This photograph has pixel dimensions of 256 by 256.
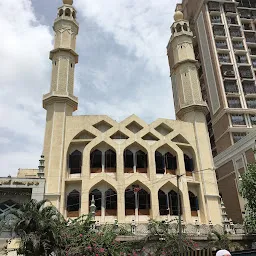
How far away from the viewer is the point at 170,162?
26250 mm

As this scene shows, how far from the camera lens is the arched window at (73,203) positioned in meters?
23.2

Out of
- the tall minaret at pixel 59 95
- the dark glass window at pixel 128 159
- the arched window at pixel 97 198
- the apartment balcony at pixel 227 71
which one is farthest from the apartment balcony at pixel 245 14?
the arched window at pixel 97 198

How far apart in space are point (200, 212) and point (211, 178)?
2978mm

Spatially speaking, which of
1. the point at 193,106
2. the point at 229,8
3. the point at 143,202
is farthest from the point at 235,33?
the point at 143,202

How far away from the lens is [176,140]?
90.3 feet

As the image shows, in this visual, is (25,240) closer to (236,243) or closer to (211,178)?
(236,243)

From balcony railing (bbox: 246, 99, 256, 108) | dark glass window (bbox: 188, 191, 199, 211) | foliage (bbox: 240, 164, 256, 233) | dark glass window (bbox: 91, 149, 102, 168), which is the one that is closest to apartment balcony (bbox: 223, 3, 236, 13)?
balcony railing (bbox: 246, 99, 256, 108)

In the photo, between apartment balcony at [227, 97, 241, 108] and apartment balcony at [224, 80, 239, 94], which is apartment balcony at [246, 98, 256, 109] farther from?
apartment balcony at [224, 80, 239, 94]

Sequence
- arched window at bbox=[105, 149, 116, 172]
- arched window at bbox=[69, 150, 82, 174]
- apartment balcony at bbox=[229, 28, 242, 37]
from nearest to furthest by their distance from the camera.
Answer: arched window at bbox=[69, 150, 82, 174] < arched window at bbox=[105, 149, 116, 172] < apartment balcony at bbox=[229, 28, 242, 37]

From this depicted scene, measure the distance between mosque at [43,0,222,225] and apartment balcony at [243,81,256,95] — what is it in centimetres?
1647

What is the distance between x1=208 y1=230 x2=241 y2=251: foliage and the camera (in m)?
19.7

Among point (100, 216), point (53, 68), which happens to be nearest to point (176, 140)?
point (100, 216)

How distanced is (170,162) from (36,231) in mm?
14531

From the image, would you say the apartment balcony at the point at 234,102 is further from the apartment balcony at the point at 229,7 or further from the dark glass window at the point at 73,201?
the dark glass window at the point at 73,201
